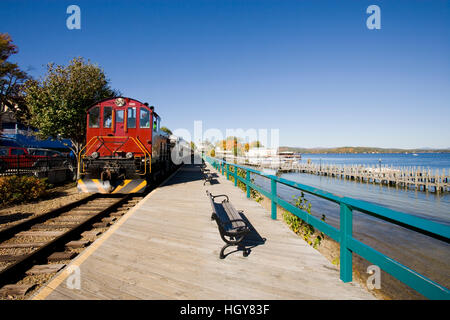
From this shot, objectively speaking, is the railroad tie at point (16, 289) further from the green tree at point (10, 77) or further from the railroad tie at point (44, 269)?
the green tree at point (10, 77)

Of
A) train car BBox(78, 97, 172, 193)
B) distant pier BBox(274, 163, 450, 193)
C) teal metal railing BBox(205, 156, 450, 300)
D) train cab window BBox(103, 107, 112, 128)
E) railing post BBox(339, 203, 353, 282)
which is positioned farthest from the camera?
distant pier BBox(274, 163, 450, 193)

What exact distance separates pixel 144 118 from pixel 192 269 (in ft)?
27.4

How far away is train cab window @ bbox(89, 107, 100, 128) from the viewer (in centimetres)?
995

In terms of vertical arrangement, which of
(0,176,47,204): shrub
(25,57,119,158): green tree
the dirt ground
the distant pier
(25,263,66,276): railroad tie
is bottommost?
the distant pier

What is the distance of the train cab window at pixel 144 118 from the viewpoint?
10.2 m

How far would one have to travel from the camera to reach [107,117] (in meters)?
10.0

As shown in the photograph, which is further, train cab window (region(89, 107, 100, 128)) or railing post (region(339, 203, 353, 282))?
train cab window (region(89, 107, 100, 128))

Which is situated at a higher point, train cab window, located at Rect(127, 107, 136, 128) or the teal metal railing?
train cab window, located at Rect(127, 107, 136, 128)

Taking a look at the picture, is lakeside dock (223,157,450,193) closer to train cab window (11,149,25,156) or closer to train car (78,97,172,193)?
train car (78,97,172,193)

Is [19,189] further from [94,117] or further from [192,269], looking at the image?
[192,269]

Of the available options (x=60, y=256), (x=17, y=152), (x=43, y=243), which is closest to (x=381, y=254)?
(x=60, y=256)

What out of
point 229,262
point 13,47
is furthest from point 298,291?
point 13,47

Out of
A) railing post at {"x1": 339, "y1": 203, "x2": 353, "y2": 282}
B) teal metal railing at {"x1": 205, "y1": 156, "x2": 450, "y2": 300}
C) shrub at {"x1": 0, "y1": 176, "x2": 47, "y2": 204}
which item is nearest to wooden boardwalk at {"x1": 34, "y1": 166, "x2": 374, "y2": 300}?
railing post at {"x1": 339, "y1": 203, "x2": 353, "y2": 282}
